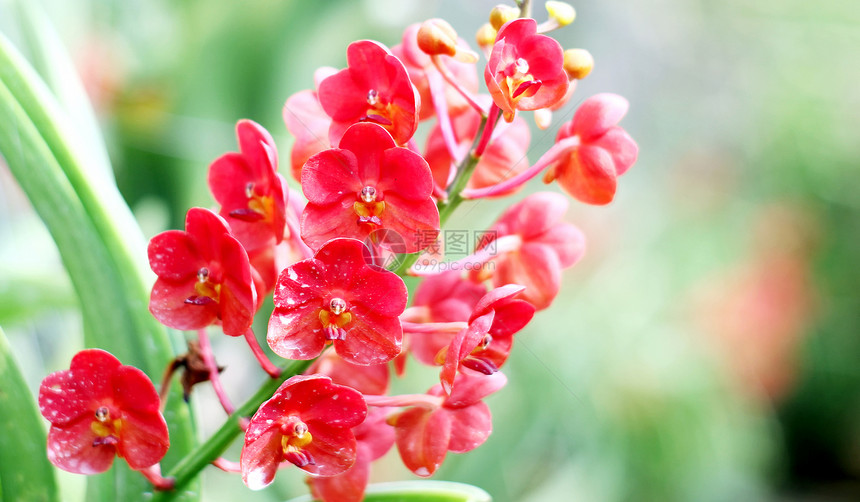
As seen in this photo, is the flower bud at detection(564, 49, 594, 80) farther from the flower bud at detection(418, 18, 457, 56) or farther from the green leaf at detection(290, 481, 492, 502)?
the green leaf at detection(290, 481, 492, 502)

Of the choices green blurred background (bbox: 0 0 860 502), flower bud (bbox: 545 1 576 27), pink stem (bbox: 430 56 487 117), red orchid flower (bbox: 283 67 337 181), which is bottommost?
green blurred background (bbox: 0 0 860 502)

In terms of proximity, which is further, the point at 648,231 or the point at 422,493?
the point at 648,231

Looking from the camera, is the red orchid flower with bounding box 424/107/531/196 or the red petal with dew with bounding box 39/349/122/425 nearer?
the red petal with dew with bounding box 39/349/122/425

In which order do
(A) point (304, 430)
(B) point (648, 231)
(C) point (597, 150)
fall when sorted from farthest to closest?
(B) point (648, 231) < (C) point (597, 150) < (A) point (304, 430)

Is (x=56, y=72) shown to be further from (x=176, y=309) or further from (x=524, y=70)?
(x=524, y=70)

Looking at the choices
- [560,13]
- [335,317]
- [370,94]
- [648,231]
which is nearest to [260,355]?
[335,317]

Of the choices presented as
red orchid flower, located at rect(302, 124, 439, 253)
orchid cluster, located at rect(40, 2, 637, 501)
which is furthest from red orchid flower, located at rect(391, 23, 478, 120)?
red orchid flower, located at rect(302, 124, 439, 253)

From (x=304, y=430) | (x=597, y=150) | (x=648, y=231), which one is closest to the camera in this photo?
(x=304, y=430)

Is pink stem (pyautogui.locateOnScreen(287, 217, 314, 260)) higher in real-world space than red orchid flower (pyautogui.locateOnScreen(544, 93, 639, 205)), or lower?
lower
